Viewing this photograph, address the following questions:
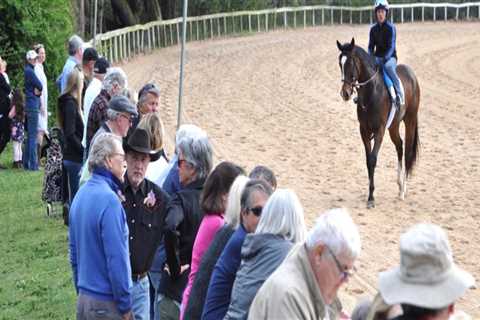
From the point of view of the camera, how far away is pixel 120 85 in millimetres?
10719

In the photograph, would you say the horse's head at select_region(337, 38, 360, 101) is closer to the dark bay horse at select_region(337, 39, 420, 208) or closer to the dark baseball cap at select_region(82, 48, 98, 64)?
the dark bay horse at select_region(337, 39, 420, 208)

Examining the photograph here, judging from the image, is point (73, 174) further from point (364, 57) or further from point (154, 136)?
point (364, 57)

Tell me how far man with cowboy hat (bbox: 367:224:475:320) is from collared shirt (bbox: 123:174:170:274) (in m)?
3.77

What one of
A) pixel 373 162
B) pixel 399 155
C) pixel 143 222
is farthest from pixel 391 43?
pixel 143 222

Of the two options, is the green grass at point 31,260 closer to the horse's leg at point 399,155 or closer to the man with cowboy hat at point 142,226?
the man with cowboy hat at point 142,226

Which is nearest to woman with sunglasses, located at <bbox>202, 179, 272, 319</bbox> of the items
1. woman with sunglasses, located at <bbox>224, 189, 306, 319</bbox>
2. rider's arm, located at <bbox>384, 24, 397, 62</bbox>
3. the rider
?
woman with sunglasses, located at <bbox>224, 189, 306, 319</bbox>

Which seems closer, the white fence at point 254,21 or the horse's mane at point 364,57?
the horse's mane at point 364,57

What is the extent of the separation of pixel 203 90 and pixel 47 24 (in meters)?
7.64

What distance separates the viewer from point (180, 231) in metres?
7.52

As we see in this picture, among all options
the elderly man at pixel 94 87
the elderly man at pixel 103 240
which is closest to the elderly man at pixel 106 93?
the elderly man at pixel 94 87

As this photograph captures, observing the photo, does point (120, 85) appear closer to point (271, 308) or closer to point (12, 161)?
point (271, 308)

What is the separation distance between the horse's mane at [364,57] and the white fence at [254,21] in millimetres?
15096

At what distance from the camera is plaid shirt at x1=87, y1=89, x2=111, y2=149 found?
35.4 feet

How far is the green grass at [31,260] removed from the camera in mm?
10305
